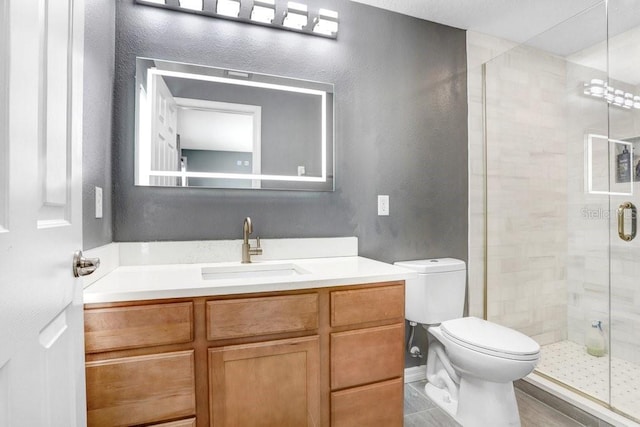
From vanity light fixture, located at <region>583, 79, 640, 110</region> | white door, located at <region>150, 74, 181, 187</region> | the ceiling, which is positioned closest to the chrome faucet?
white door, located at <region>150, 74, 181, 187</region>

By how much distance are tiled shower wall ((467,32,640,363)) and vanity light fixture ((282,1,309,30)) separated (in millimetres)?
1244

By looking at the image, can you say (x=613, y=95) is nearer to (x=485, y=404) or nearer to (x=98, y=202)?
(x=485, y=404)

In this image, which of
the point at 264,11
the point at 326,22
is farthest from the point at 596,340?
the point at 264,11

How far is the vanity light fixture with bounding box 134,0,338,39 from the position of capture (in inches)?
61.8

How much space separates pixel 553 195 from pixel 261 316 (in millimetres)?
2283

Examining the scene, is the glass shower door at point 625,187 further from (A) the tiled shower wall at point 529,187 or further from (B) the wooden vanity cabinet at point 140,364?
(B) the wooden vanity cabinet at point 140,364

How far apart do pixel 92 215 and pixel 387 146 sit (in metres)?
1.58

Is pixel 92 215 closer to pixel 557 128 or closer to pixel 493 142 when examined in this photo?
pixel 493 142

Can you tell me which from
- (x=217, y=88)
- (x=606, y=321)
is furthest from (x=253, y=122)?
(x=606, y=321)

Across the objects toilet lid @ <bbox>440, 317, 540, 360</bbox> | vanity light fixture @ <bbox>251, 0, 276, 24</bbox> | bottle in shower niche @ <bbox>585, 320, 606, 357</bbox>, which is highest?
vanity light fixture @ <bbox>251, 0, 276, 24</bbox>

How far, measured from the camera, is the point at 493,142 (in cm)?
224

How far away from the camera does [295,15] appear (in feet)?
5.67

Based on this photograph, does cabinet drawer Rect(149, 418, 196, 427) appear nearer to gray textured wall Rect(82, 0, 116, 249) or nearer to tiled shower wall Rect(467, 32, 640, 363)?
gray textured wall Rect(82, 0, 116, 249)

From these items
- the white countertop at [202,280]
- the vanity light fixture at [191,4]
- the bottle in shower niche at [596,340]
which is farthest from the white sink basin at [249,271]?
the bottle in shower niche at [596,340]
